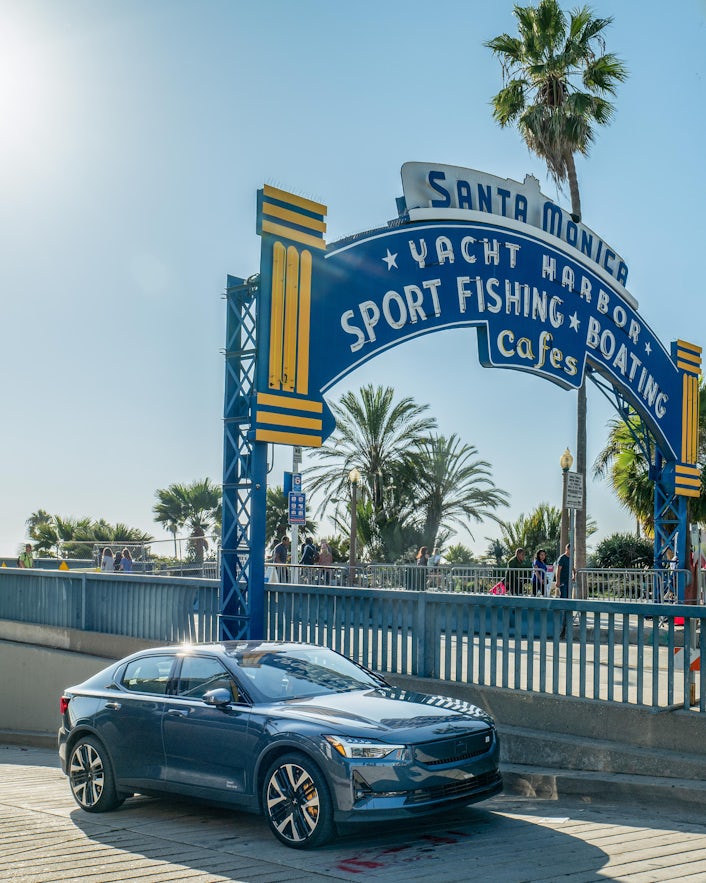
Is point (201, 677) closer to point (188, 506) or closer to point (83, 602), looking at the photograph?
point (83, 602)

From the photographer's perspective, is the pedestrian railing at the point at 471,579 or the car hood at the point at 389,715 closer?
the car hood at the point at 389,715

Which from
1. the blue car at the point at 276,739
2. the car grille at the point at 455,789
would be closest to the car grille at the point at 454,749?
the blue car at the point at 276,739

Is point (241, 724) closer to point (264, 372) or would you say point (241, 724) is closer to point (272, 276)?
point (264, 372)

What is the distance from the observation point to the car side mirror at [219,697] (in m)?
8.35

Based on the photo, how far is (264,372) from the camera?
1330 cm

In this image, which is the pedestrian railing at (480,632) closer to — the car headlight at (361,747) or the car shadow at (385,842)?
the car shadow at (385,842)

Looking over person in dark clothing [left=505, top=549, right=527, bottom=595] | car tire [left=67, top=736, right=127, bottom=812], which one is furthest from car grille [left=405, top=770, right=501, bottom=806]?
person in dark clothing [left=505, top=549, right=527, bottom=595]

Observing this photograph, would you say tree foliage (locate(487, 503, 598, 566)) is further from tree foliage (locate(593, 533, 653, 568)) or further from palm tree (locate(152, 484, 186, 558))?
palm tree (locate(152, 484, 186, 558))

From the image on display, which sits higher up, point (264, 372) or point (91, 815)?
point (264, 372)

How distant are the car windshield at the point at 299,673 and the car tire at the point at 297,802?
2.46 ft

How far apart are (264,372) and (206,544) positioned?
29533 mm

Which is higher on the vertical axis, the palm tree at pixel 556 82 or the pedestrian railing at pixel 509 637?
the palm tree at pixel 556 82

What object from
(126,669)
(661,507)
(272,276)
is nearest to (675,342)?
(661,507)

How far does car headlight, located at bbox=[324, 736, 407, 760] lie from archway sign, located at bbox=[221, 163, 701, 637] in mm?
5723
